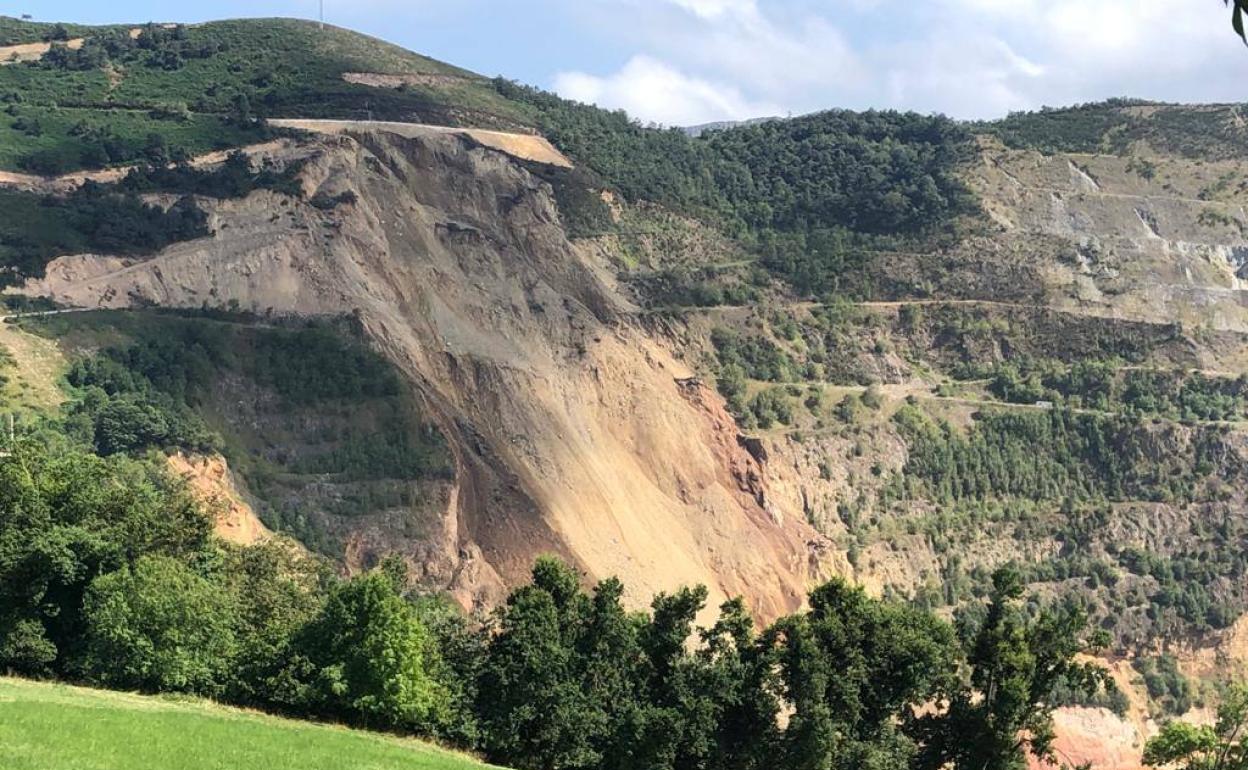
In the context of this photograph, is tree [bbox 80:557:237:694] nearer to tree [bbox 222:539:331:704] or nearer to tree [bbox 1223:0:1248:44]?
tree [bbox 222:539:331:704]

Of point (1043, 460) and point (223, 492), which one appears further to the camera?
point (1043, 460)

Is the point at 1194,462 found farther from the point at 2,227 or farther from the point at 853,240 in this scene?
the point at 2,227

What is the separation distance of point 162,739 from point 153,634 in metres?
10.6

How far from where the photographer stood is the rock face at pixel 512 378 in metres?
80.8

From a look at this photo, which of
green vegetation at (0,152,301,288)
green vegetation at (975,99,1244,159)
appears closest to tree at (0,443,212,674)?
green vegetation at (0,152,301,288)

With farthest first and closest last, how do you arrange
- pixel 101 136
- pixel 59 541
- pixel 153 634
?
pixel 101 136 → pixel 59 541 → pixel 153 634

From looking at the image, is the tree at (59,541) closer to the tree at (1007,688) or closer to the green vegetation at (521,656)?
the green vegetation at (521,656)

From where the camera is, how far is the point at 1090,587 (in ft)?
295

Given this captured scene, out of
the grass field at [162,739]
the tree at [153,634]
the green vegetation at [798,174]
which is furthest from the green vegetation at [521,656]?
the green vegetation at [798,174]

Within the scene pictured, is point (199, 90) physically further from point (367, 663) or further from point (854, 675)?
point (854, 675)

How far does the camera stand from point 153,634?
144 feet

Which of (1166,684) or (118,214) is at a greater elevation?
(118,214)

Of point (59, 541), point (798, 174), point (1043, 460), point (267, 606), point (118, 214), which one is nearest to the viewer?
point (59, 541)

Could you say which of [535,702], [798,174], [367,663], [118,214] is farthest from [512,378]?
[798,174]
